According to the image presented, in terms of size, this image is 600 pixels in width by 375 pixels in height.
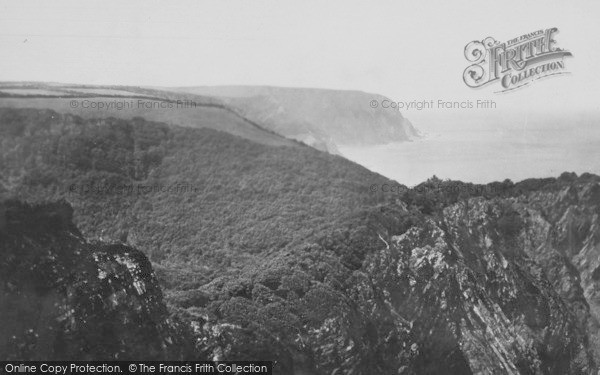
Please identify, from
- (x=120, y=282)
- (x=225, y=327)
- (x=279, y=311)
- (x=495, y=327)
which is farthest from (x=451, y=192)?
(x=120, y=282)

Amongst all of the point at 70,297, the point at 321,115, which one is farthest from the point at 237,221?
the point at 321,115

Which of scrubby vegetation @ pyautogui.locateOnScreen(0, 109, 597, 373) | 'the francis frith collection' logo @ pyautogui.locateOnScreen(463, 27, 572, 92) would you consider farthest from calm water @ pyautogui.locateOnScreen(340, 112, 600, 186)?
scrubby vegetation @ pyautogui.locateOnScreen(0, 109, 597, 373)

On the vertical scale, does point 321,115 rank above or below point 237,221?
above

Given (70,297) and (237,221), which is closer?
(70,297)

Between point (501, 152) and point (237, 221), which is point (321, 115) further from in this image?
point (237, 221)

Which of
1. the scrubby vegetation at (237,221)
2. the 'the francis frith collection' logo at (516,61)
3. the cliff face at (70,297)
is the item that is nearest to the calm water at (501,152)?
the 'the francis frith collection' logo at (516,61)

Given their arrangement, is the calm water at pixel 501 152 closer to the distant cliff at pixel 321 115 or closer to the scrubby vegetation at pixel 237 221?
the distant cliff at pixel 321 115

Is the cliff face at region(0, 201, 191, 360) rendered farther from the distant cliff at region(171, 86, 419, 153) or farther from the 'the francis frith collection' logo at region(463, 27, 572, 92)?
the distant cliff at region(171, 86, 419, 153)
